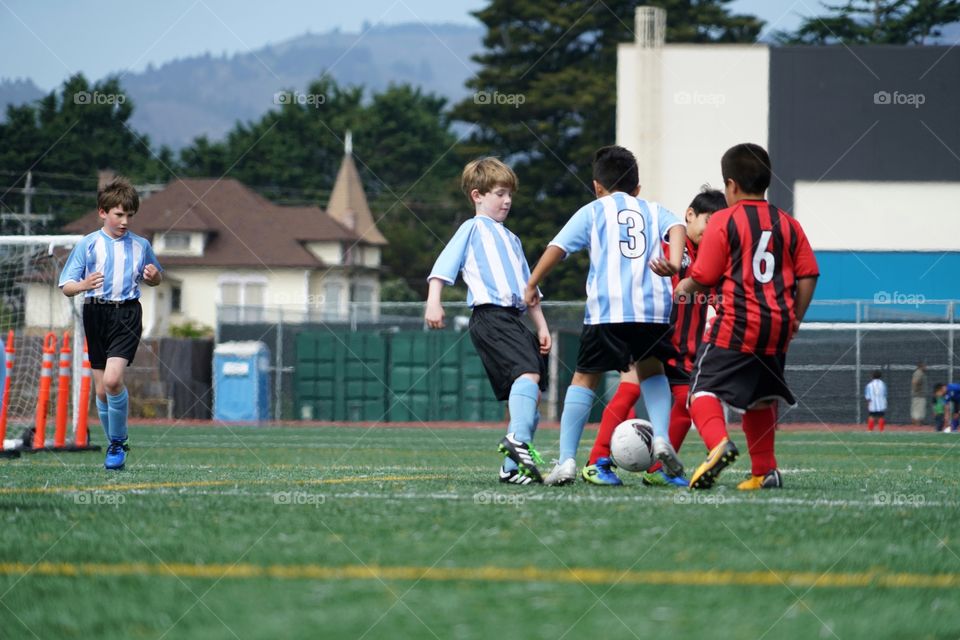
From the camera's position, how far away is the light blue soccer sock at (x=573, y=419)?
7.20 m

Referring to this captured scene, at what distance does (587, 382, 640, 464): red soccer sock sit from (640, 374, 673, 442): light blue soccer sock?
0.47 feet

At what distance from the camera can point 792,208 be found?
4038 cm

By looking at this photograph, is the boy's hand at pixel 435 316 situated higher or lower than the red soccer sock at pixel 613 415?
higher

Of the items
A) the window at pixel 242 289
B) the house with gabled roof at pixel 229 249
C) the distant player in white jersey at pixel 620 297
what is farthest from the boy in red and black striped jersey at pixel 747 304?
the window at pixel 242 289

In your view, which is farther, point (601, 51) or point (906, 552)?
point (601, 51)

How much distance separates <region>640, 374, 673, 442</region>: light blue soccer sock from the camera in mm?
7246

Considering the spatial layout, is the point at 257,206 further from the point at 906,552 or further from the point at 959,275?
the point at 906,552

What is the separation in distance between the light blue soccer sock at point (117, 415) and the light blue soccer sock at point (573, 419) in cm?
311

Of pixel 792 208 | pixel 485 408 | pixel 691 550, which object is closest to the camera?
pixel 691 550

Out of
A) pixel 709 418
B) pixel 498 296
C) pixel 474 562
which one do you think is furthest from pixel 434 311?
pixel 474 562

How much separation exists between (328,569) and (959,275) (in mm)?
36272

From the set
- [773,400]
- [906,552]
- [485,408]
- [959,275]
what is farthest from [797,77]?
[906,552]
